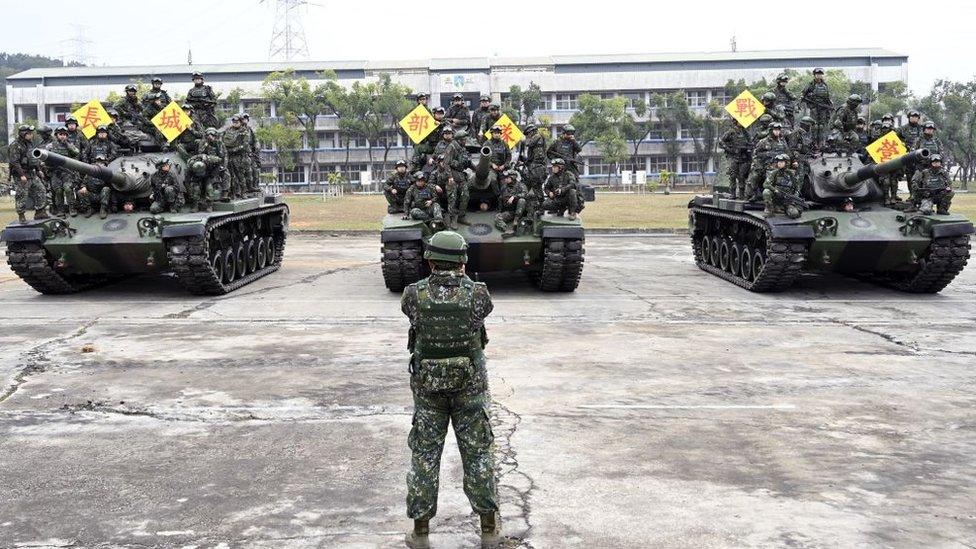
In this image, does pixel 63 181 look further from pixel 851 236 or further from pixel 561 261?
pixel 851 236

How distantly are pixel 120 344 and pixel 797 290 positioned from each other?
11099 mm

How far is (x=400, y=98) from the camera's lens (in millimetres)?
77688

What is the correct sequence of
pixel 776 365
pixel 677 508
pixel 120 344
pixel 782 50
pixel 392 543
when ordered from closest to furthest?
pixel 392 543 < pixel 677 508 < pixel 776 365 < pixel 120 344 < pixel 782 50

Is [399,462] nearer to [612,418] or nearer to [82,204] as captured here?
[612,418]

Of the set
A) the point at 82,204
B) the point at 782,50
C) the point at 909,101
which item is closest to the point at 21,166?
the point at 82,204

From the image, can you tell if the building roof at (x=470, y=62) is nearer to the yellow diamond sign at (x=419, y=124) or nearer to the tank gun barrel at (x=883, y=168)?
the yellow diamond sign at (x=419, y=124)

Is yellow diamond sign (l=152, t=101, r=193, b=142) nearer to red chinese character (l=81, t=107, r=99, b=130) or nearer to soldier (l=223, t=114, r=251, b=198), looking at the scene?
soldier (l=223, t=114, r=251, b=198)

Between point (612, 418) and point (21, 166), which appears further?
point (21, 166)

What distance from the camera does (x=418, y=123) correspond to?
1959 cm

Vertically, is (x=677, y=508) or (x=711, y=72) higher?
(x=711, y=72)

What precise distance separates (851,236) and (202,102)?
485 inches

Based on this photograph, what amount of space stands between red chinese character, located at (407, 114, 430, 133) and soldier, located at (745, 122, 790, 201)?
5773mm

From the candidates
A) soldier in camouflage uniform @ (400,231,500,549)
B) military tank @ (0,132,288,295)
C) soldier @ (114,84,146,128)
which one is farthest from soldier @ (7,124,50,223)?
soldier in camouflage uniform @ (400,231,500,549)

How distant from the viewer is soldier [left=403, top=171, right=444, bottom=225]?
17.5m
